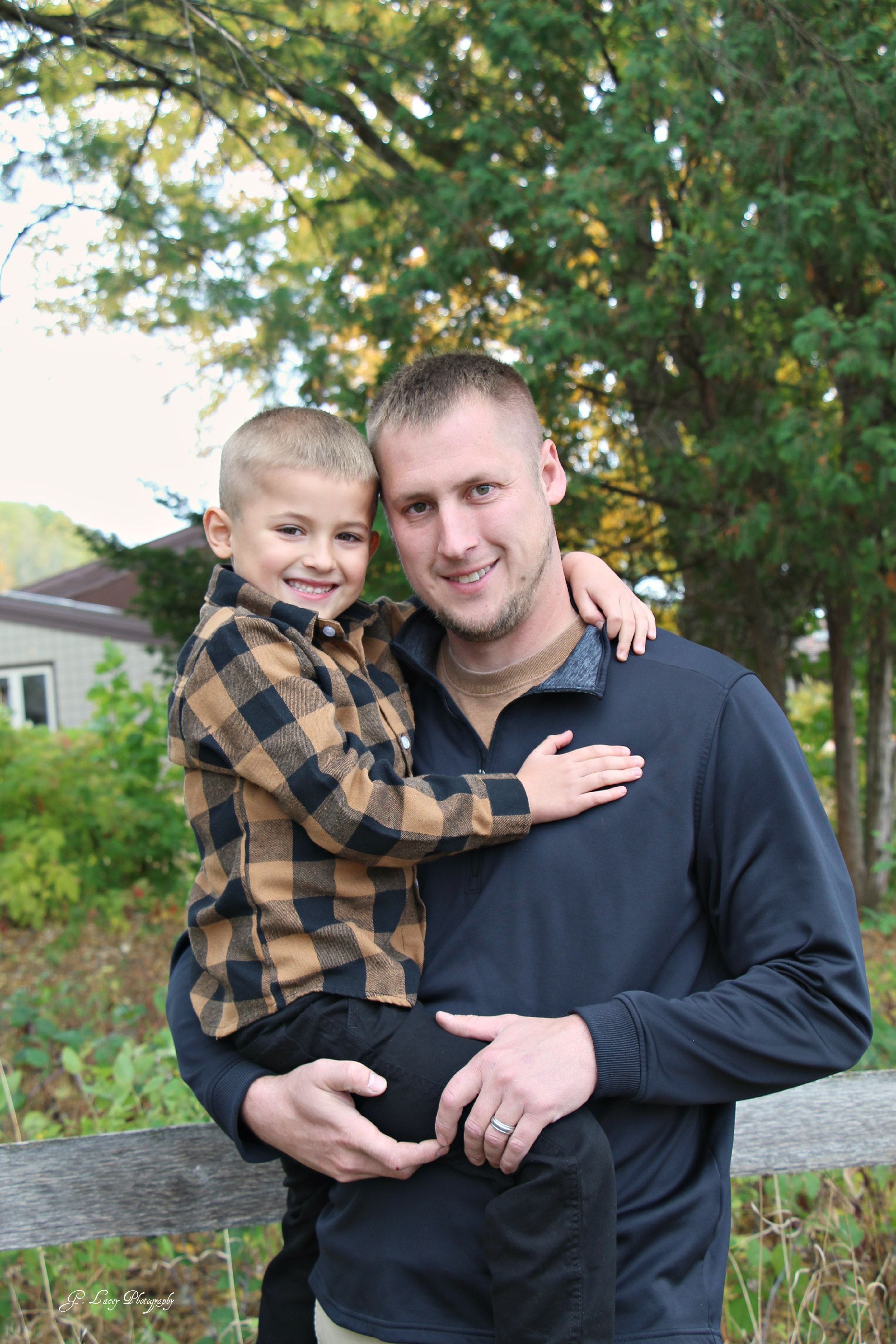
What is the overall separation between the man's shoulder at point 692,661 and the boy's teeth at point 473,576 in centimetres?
32

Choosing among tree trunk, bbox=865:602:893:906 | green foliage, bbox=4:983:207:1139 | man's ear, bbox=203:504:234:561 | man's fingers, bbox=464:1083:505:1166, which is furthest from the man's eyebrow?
tree trunk, bbox=865:602:893:906

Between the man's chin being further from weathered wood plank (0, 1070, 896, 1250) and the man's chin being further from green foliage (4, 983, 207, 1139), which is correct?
green foliage (4, 983, 207, 1139)

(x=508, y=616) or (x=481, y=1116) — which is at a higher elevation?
(x=508, y=616)

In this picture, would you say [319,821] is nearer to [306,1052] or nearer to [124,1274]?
[306,1052]

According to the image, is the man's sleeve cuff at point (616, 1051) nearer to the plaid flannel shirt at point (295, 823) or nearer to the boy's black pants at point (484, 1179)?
the boy's black pants at point (484, 1179)

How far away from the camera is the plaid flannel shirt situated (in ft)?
5.30

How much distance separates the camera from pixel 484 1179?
154cm

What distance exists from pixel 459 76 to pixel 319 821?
5.10 metres

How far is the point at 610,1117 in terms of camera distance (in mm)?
1536

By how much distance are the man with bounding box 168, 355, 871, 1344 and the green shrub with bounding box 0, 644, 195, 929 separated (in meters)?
5.44

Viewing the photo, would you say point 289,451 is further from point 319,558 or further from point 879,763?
point 879,763

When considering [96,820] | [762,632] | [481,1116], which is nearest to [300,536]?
[481,1116]
